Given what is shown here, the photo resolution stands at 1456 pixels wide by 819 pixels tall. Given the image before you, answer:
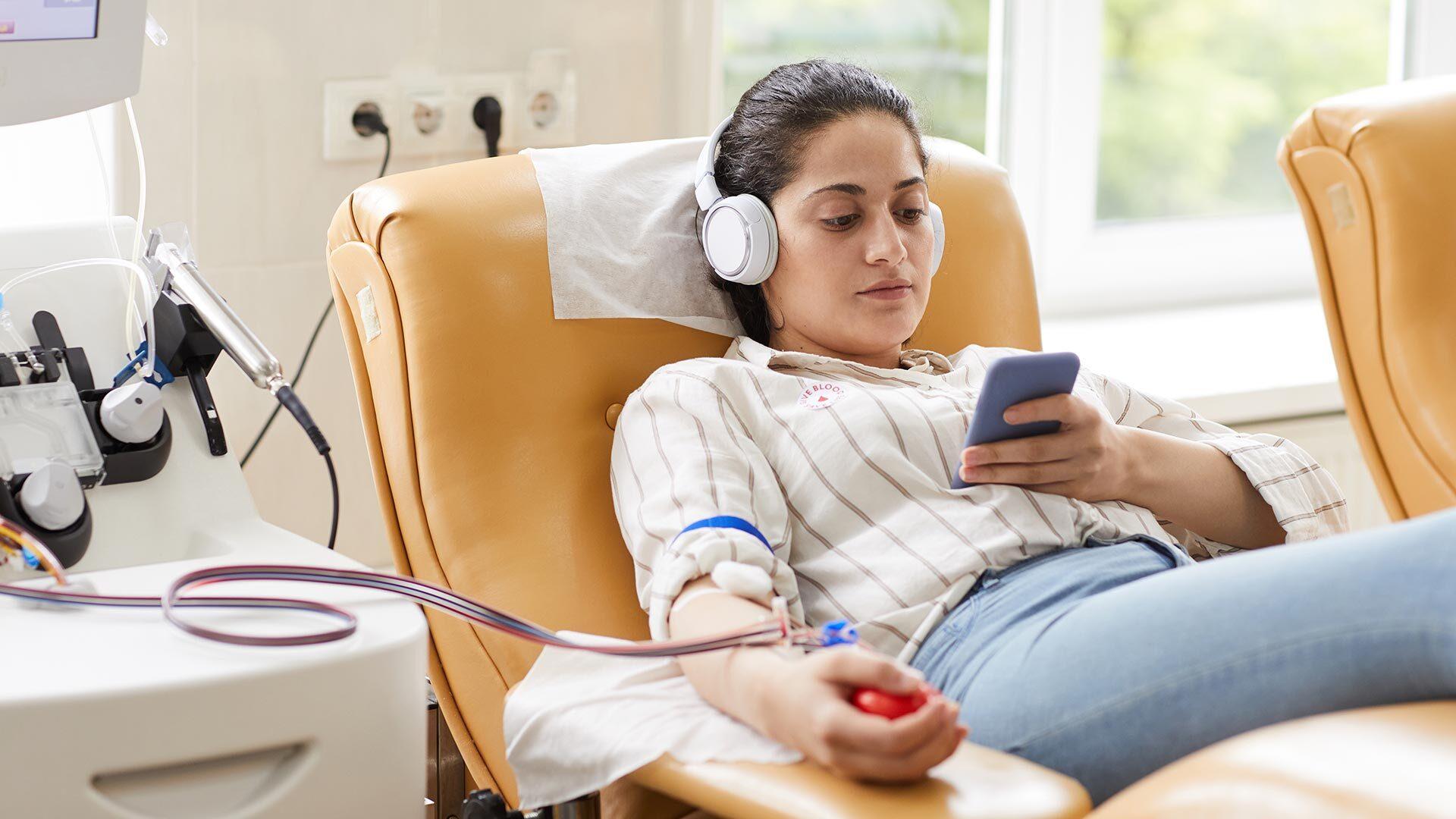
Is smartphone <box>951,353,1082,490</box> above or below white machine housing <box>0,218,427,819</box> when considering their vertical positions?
above

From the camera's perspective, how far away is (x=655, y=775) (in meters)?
1.02

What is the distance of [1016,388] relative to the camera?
1246 mm

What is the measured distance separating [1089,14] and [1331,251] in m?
1.09

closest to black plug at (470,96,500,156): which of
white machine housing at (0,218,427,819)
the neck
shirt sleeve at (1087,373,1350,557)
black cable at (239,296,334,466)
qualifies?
black cable at (239,296,334,466)

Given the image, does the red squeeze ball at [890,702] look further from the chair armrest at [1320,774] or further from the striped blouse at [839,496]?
the striped blouse at [839,496]

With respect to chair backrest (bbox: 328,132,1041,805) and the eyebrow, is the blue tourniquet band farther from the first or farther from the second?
the eyebrow

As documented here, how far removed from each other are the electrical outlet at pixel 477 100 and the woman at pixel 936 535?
1.96 ft

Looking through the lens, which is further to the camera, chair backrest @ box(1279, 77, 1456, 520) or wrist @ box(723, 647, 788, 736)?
chair backrest @ box(1279, 77, 1456, 520)

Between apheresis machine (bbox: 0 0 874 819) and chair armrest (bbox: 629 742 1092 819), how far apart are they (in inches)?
3.9

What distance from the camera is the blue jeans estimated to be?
0.99 m

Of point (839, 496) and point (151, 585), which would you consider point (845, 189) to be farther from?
point (151, 585)

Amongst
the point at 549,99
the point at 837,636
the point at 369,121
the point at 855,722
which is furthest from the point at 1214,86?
the point at 855,722

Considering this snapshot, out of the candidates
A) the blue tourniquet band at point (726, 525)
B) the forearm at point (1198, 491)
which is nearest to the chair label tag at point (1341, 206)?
the forearm at point (1198, 491)

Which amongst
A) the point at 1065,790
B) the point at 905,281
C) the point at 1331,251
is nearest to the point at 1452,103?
the point at 1331,251
